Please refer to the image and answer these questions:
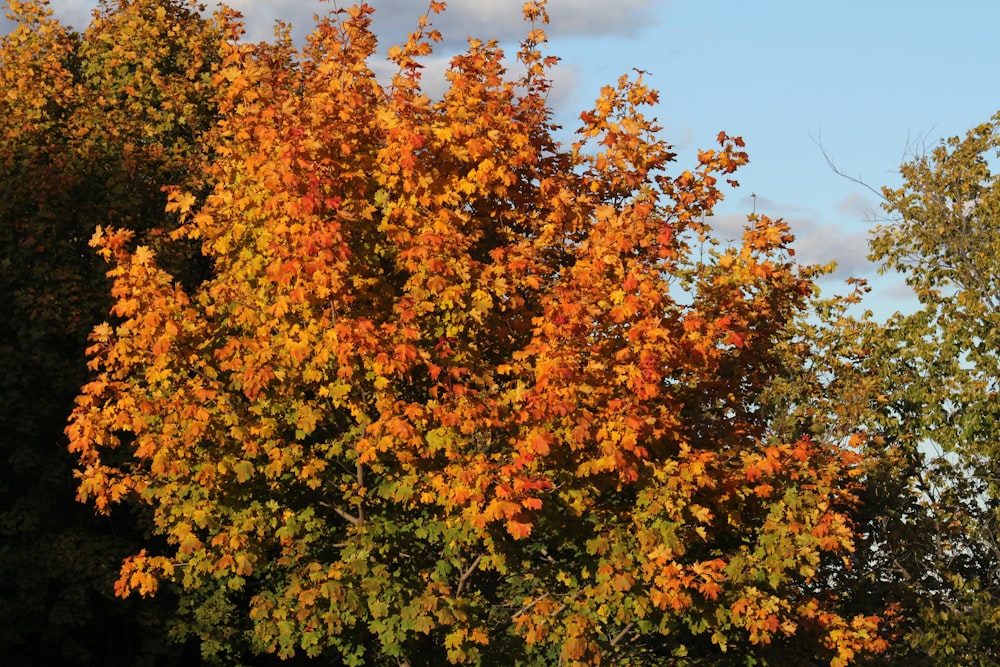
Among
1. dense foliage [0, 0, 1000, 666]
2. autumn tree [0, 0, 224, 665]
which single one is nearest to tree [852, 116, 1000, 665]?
dense foliage [0, 0, 1000, 666]

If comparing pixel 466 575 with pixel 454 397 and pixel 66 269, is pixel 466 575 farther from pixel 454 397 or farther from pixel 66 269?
pixel 66 269

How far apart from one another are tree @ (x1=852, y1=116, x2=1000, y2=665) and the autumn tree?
654 inches

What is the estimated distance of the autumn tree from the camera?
76.0 feet

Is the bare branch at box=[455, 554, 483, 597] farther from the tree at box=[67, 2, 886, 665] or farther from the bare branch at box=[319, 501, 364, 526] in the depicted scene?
the bare branch at box=[319, 501, 364, 526]

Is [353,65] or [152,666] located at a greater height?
[353,65]

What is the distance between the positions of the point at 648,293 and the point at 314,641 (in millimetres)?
6554

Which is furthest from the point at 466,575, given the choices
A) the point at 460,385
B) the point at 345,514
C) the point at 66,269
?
the point at 66,269

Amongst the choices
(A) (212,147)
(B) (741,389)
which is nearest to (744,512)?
(B) (741,389)

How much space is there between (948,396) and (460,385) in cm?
1664

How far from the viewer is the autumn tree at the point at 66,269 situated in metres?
23.2

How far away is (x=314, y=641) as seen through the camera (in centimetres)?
1661

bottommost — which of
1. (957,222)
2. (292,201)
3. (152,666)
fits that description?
(152,666)

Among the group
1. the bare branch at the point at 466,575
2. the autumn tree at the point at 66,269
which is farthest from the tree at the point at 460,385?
the autumn tree at the point at 66,269

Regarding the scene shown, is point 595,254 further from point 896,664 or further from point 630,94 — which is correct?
point 896,664
